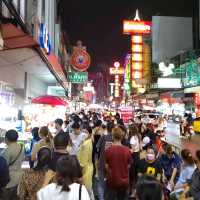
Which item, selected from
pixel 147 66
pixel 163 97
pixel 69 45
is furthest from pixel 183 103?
pixel 69 45

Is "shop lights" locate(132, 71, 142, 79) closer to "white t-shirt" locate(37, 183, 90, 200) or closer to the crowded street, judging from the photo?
the crowded street

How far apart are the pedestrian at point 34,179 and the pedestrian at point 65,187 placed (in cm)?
109

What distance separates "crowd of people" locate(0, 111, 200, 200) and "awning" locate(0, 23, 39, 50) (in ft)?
6.11

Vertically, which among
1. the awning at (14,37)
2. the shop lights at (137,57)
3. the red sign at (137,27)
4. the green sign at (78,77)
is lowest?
the awning at (14,37)

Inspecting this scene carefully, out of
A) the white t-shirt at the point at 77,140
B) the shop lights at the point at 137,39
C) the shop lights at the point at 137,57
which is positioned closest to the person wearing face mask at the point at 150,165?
the white t-shirt at the point at 77,140

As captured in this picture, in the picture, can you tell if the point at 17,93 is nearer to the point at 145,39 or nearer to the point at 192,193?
the point at 192,193

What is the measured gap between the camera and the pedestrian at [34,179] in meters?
5.09

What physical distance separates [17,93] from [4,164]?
1355 centimetres

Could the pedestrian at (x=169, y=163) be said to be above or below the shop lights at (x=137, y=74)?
below

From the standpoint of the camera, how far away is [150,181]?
11.4ft

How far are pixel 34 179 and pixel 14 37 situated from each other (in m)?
3.91

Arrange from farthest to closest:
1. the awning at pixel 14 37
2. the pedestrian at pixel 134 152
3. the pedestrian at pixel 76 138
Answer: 1. the pedestrian at pixel 76 138
2. the pedestrian at pixel 134 152
3. the awning at pixel 14 37

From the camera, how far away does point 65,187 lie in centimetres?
395

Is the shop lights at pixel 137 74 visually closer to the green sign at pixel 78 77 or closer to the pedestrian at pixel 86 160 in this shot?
the green sign at pixel 78 77
